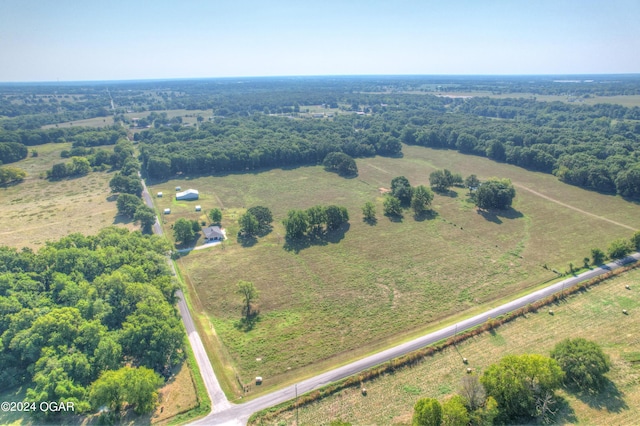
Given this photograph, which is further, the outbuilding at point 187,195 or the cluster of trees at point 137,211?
the outbuilding at point 187,195

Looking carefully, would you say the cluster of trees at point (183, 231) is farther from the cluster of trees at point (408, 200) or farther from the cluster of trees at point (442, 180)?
the cluster of trees at point (442, 180)

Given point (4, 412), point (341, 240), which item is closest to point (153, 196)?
point (341, 240)

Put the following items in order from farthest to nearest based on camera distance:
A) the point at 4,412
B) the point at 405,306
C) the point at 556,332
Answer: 1. the point at 405,306
2. the point at 556,332
3. the point at 4,412

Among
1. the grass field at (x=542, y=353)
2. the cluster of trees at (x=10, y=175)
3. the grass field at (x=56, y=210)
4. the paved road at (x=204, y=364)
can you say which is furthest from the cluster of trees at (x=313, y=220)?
the cluster of trees at (x=10, y=175)

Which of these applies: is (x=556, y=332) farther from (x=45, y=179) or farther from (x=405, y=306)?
(x=45, y=179)

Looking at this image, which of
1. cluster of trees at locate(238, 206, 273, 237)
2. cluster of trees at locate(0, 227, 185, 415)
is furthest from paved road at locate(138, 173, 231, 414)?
cluster of trees at locate(238, 206, 273, 237)

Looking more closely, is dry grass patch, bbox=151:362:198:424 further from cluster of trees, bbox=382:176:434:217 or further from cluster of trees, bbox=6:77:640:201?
cluster of trees, bbox=6:77:640:201

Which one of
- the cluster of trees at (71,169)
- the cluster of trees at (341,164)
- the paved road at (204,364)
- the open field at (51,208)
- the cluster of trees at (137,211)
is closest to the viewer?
the paved road at (204,364)

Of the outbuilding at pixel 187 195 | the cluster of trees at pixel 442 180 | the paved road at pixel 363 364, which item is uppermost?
the cluster of trees at pixel 442 180
